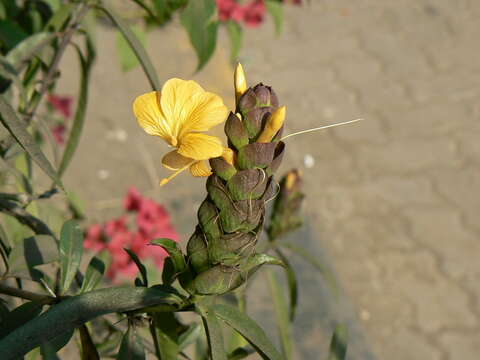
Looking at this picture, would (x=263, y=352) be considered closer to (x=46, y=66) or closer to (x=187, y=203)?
(x=46, y=66)

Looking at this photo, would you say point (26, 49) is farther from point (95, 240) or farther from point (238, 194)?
point (95, 240)

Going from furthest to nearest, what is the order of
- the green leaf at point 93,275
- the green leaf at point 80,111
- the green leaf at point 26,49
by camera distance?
the green leaf at point 80,111 → the green leaf at point 26,49 → the green leaf at point 93,275

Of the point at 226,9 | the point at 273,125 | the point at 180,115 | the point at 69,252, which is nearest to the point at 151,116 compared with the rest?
the point at 180,115

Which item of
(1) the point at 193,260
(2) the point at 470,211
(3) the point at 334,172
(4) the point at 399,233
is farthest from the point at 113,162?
(1) the point at 193,260

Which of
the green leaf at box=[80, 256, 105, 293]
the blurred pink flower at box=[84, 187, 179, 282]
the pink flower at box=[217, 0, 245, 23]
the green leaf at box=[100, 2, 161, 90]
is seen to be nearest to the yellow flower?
the green leaf at box=[80, 256, 105, 293]

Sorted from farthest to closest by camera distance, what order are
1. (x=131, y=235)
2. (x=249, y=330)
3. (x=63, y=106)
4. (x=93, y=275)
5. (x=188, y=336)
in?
(x=63, y=106) → (x=131, y=235) → (x=188, y=336) → (x=93, y=275) → (x=249, y=330)

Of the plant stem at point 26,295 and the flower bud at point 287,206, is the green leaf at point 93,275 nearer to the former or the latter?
the plant stem at point 26,295

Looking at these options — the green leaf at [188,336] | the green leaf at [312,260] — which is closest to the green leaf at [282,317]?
the green leaf at [312,260]
